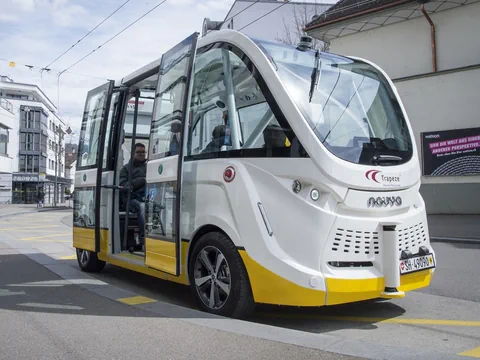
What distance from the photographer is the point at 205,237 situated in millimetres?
5008

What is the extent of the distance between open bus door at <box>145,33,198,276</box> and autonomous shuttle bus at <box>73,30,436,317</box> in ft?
0.06

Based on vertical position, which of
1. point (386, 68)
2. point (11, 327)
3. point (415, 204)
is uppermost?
point (386, 68)

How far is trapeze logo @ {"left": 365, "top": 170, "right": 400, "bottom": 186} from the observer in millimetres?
4516

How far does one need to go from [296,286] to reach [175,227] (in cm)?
157

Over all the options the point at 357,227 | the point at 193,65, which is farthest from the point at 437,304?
the point at 193,65

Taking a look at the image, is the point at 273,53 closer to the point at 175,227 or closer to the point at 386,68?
the point at 175,227

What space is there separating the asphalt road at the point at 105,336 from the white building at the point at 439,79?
1484 cm

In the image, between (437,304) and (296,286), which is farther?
(437,304)

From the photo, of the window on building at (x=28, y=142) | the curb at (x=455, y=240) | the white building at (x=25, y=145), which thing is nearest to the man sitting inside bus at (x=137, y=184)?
the curb at (x=455, y=240)

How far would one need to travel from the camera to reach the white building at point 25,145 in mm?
64812

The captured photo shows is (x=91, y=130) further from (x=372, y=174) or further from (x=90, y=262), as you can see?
(x=372, y=174)

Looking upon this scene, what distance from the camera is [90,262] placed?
7875mm

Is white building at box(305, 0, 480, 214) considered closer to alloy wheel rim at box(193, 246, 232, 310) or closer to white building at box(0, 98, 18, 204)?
alloy wheel rim at box(193, 246, 232, 310)

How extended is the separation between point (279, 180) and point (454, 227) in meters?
11.5
